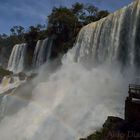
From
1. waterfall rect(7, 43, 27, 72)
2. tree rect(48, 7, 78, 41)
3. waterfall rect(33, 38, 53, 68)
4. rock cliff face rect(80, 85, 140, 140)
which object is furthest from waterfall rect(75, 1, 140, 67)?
waterfall rect(7, 43, 27, 72)

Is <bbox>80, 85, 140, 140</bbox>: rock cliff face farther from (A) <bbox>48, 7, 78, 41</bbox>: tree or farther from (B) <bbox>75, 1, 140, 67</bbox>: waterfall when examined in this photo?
(A) <bbox>48, 7, 78, 41</bbox>: tree

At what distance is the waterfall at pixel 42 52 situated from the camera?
48.3 m

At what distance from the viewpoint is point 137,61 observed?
86.4 feet

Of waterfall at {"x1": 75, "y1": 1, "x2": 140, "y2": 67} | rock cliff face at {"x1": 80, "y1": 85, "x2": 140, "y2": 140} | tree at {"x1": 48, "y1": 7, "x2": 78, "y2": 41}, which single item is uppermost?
tree at {"x1": 48, "y1": 7, "x2": 78, "y2": 41}

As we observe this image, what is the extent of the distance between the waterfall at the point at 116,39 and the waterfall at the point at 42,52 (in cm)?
1275

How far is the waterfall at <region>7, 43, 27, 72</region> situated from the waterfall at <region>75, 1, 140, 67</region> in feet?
79.7

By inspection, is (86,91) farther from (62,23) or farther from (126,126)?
(62,23)

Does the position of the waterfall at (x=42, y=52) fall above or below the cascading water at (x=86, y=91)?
above

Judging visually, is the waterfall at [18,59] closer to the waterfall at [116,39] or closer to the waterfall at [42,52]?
the waterfall at [42,52]

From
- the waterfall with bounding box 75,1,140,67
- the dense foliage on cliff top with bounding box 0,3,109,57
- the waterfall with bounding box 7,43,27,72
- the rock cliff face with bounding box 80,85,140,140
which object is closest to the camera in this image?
the rock cliff face with bounding box 80,85,140,140

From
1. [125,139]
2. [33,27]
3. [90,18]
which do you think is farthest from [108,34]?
[33,27]

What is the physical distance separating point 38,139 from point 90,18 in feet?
120

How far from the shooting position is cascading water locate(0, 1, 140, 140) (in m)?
19.5

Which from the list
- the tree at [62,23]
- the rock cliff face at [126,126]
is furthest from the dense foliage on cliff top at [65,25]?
the rock cliff face at [126,126]
